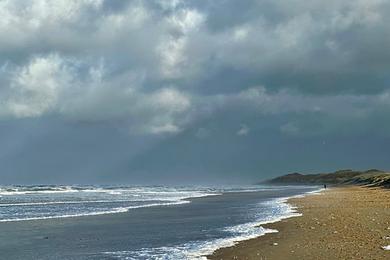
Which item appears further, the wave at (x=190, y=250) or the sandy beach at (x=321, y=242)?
the wave at (x=190, y=250)

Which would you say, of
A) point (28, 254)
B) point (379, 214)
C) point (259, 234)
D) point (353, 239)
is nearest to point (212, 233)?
point (259, 234)

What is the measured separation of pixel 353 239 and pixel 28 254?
12750 millimetres

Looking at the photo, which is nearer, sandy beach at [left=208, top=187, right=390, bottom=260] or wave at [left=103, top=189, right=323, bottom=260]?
sandy beach at [left=208, top=187, right=390, bottom=260]

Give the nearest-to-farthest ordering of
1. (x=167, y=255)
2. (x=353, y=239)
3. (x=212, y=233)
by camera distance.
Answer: (x=167, y=255)
(x=353, y=239)
(x=212, y=233)

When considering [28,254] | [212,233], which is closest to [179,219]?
[212,233]

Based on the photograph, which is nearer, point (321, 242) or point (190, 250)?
point (190, 250)

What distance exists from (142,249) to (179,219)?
46.4ft

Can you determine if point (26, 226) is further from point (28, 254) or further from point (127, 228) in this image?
point (28, 254)

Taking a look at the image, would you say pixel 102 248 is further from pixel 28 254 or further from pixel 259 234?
pixel 259 234

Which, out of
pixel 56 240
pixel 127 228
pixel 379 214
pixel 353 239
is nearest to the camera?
pixel 353 239

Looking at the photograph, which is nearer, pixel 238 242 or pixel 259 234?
pixel 238 242

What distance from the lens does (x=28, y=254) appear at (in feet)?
63.6

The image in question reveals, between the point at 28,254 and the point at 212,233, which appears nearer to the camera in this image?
the point at 28,254

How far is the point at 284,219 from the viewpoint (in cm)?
3091
